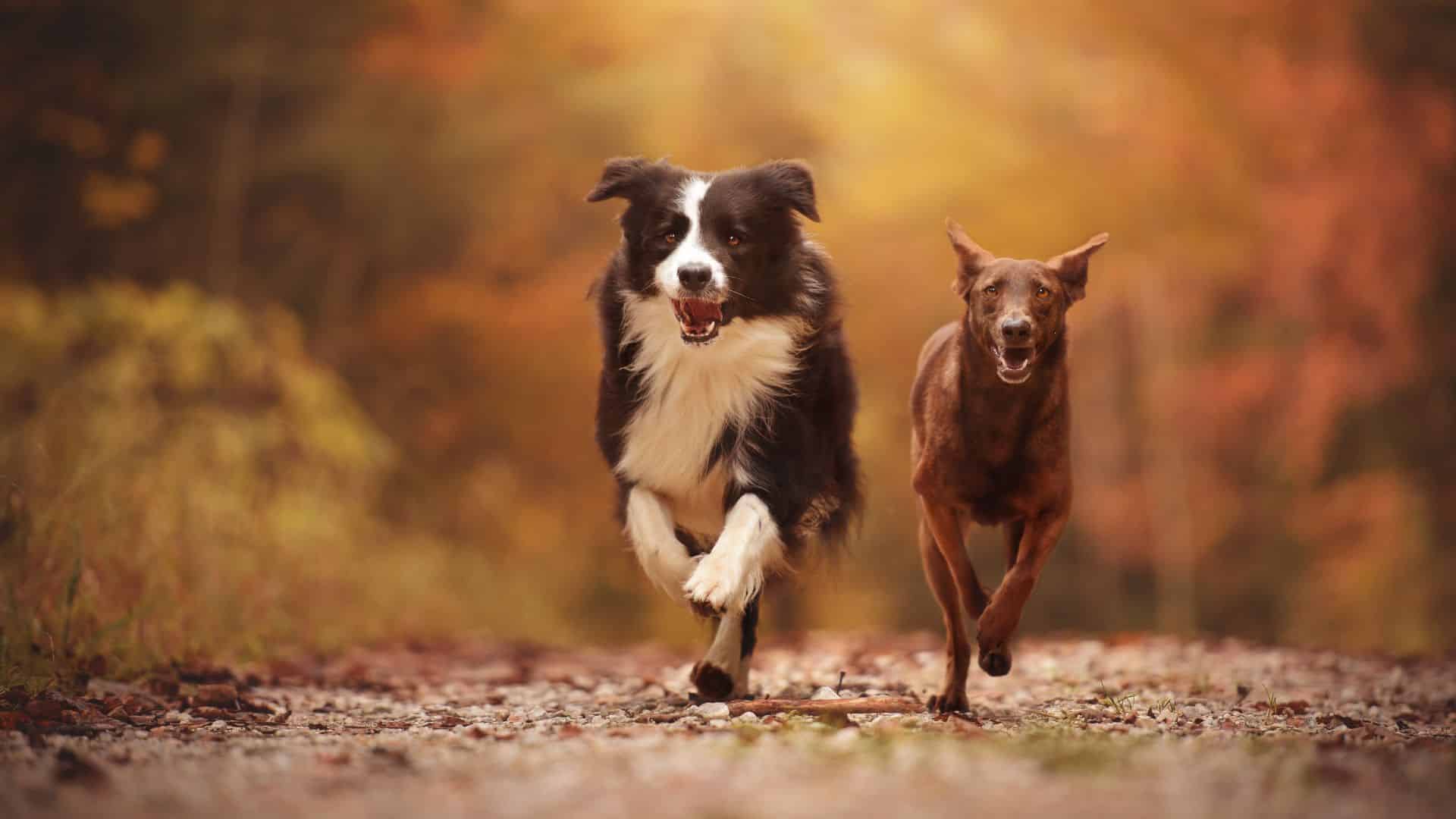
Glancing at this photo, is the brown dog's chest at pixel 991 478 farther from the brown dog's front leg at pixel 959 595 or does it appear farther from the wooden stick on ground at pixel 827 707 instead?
the wooden stick on ground at pixel 827 707

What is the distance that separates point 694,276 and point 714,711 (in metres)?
1.49

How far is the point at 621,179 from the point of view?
524 cm

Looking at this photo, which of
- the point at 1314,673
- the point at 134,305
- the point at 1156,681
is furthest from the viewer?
the point at 134,305

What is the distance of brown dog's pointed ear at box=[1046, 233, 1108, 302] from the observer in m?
4.71

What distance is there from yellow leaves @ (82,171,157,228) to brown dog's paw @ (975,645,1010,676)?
29.5 ft

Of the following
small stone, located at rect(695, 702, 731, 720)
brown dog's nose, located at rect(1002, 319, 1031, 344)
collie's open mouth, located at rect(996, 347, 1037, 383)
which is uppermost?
brown dog's nose, located at rect(1002, 319, 1031, 344)

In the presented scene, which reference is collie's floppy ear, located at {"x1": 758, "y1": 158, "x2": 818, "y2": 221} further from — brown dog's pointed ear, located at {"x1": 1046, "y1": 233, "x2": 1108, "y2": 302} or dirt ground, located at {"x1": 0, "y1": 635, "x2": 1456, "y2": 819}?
dirt ground, located at {"x1": 0, "y1": 635, "x2": 1456, "y2": 819}

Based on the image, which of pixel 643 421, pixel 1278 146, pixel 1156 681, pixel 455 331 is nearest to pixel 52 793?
pixel 643 421

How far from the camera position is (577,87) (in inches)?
479

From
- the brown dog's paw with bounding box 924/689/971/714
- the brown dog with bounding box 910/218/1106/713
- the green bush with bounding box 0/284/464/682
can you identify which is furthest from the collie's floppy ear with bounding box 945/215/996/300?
the green bush with bounding box 0/284/464/682

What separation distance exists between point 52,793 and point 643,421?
99.8 inches

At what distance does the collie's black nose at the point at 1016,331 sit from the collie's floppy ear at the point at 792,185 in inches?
41.7

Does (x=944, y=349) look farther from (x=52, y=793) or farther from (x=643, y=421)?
(x=52, y=793)

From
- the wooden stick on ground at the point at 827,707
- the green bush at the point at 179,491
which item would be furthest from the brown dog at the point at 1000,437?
the green bush at the point at 179,491
